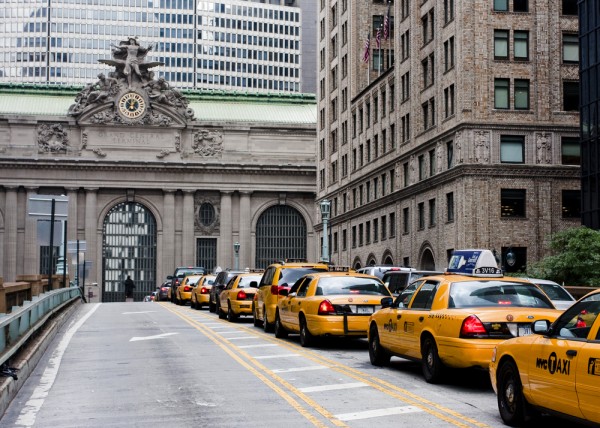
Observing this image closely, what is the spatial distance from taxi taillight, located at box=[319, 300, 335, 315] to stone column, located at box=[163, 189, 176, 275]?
243 ft

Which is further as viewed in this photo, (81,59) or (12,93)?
(81,59)

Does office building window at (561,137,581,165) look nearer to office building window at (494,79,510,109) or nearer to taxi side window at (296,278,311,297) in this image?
office building window at (494,79,510,109)

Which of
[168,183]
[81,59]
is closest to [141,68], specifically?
[168,183]

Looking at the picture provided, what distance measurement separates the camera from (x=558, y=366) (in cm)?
1013

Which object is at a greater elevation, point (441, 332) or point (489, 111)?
point (489, 111)

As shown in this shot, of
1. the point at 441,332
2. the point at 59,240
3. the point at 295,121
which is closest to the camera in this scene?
the point at 441,332

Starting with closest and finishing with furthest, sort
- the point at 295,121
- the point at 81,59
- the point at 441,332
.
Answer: the point at 441,332
the point at 295,121
the point at 81,59

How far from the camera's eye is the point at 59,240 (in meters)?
43.0

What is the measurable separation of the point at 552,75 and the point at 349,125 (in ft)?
87.3

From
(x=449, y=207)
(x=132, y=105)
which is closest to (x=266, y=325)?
(x=449, y=207)

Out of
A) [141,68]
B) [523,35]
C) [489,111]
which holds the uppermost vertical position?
[141,68]

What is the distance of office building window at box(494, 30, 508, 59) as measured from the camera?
5081 centimetres

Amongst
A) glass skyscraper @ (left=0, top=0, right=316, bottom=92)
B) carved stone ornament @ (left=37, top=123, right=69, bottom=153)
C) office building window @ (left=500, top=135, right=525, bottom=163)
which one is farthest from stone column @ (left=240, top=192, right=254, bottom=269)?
glass skyscraper @ (left=0, top=0, right=316, bottom=92)

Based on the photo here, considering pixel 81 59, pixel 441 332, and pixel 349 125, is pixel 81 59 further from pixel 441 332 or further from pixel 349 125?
pixel 441 332
